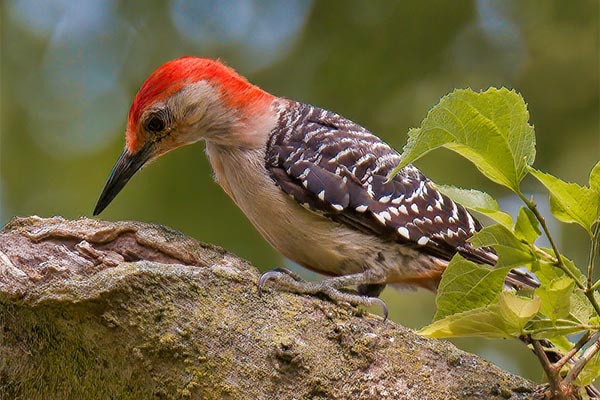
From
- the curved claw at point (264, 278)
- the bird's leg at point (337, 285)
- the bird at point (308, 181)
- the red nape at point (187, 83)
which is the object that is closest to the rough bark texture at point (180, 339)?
the curved claw at point (264, 278)

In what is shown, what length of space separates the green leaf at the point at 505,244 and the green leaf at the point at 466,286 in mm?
42

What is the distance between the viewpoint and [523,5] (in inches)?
289

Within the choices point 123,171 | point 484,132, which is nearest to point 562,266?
point 484,132

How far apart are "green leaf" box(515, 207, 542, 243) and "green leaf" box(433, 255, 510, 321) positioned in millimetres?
109

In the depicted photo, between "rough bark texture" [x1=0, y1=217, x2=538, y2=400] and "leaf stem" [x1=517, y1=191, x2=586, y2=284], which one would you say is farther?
"rough bark texture" [x1=0, y1=217, x2=538, y2=400]

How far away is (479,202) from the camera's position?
8.57 ft

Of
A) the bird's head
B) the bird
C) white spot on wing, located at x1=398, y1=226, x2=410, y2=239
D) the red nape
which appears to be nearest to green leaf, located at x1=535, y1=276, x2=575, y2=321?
the bird

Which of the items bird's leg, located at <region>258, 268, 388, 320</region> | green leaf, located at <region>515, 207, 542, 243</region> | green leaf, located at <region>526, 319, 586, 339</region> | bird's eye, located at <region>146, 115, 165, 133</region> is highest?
green leaf, located at <region>515, 207, 542, 243</region>

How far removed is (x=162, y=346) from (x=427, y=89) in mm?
4489

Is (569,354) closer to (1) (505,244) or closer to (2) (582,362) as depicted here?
(2) (582,362)

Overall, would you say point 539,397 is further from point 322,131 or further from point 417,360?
point 322,131

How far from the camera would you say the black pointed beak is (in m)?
5.00

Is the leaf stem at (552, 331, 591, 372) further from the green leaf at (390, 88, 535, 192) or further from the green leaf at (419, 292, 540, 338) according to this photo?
the green leaf at (390, 88, 535, 192)

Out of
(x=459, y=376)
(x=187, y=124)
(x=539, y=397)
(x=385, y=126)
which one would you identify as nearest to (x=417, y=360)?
(x=459, y=376)
